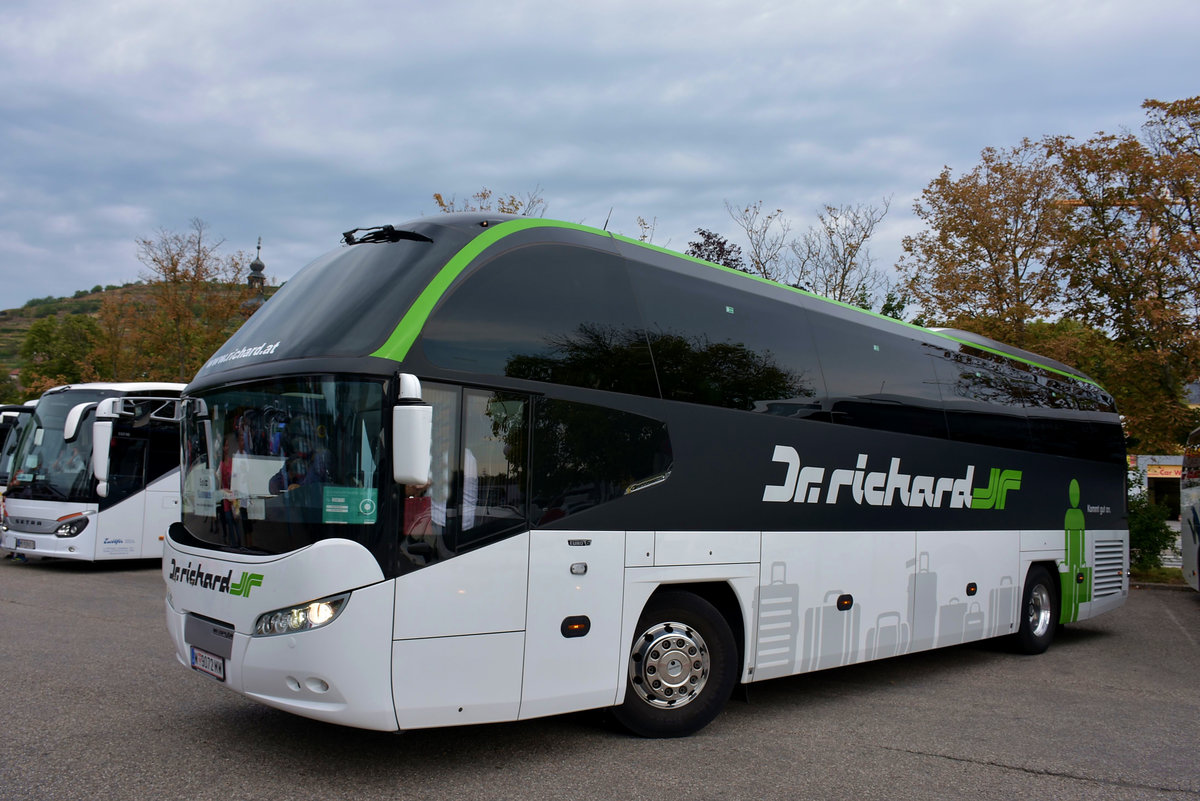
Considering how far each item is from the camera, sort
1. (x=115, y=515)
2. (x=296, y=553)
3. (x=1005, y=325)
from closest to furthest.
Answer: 1. (x=296, y=553)
2. (x=115, y=515)
3. (x=1005, y=325)

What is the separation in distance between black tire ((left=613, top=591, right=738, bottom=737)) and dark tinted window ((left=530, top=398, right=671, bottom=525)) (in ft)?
3.03

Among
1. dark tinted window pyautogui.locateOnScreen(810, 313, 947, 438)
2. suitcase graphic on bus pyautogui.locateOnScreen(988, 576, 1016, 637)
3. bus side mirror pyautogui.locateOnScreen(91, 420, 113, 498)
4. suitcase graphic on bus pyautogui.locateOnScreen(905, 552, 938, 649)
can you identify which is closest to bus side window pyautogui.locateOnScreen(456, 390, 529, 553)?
dark tinted window pyautogui.locateOnScreen(810, 313, 947, 438)

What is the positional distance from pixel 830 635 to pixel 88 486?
43.0 ft

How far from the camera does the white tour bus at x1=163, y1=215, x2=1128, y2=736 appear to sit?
4.93m

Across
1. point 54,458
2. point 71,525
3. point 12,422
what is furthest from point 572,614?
point 12,422

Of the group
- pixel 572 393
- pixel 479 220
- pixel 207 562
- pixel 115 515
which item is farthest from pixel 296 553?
pixel 115 515

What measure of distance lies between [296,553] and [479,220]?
2.33m

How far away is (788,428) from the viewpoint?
7.21 metres

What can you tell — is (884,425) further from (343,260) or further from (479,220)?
(343,260)

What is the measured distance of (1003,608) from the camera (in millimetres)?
9922

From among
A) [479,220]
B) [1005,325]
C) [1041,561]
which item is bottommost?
[1041,561]

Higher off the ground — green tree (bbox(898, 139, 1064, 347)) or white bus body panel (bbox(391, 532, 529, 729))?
green tree (bbox(898, 139, 1064, 347))

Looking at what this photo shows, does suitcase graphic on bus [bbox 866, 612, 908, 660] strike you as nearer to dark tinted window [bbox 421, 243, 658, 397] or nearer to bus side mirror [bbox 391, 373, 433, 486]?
dark tinted window [bbox 421, 243, 658, 397]

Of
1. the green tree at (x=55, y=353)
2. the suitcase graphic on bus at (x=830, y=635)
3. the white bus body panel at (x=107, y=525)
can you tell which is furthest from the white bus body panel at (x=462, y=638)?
the green tree at (x=55, y=353)
